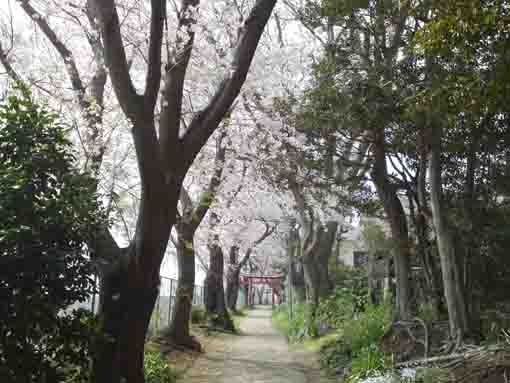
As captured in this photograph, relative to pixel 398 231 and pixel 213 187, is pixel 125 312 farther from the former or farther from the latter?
pixel 213 187

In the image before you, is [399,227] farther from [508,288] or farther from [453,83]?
[453,83]

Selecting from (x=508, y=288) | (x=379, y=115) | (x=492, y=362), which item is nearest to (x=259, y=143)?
(x=379, y=115)

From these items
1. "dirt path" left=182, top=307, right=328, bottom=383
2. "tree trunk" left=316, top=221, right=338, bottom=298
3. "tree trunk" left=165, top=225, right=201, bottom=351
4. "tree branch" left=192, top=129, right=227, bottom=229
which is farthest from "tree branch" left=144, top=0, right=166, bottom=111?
"tree trunk" left=316, top=221, right=338, bottom=298

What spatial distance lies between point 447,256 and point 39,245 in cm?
573

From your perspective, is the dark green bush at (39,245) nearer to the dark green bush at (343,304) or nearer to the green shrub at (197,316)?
the dark green bush at (343,304)

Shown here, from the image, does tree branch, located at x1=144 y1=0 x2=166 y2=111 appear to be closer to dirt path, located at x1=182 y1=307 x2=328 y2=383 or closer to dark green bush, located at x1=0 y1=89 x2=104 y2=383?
dark green bush, located at x1=0 y1=89 x2=104 y2=383

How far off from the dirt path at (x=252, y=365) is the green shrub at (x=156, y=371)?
0.44m

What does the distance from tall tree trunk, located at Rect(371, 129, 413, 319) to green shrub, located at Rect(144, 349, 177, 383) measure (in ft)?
14.4

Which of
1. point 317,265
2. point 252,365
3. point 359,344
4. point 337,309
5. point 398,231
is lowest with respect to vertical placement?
point 252,365

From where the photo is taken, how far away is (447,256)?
7953 mm

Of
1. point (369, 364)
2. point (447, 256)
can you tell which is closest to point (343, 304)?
point (369, 364)

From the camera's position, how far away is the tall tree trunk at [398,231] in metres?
10.1

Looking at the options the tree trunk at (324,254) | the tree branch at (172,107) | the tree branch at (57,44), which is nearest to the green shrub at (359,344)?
the tree branch at (172,107)

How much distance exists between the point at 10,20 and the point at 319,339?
1127 cm
